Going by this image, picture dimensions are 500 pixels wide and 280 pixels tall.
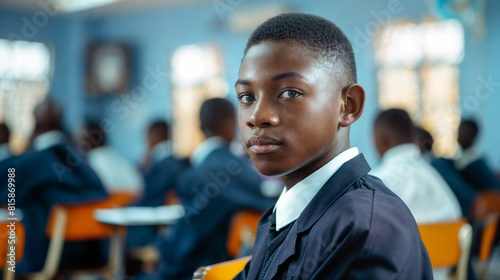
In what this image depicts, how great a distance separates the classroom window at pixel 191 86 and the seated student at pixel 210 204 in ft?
15.2

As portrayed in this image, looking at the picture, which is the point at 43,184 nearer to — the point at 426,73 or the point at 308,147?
the point at 308,147

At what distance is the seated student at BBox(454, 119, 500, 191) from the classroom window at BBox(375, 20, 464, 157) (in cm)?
117

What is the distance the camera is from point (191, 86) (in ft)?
23.7

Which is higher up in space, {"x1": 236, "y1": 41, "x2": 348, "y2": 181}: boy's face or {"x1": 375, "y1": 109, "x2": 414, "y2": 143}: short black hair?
{"x1": 236, "y1": 41, "x2": 348, "y2": 181}: boy's face

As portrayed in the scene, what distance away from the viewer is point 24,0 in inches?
289

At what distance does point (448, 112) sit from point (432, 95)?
25cm

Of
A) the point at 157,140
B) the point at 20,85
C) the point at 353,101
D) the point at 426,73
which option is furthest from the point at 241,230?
the point at 20,85

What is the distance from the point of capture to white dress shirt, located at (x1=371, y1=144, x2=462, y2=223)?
6.44ft

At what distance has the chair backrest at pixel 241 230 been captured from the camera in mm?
2051

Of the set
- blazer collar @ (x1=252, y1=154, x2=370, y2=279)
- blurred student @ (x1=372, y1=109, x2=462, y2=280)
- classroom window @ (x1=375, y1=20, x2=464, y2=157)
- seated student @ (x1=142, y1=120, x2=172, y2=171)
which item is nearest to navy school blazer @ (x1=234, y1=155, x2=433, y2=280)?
blazer collar @ (x1=252, y1=154, x2=370, y2=279)

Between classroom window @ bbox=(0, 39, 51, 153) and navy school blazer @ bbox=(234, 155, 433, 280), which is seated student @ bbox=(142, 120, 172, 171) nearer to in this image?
classroom window @ bbox=(0, 39, 51, 153)

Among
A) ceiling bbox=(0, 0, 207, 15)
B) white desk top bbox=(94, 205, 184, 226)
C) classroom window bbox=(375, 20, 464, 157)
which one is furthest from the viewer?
ceiling bbox=(0, 0, 207, 15)

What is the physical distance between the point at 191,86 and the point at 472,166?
4.47 metres

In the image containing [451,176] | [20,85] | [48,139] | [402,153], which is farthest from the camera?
[20,85]
